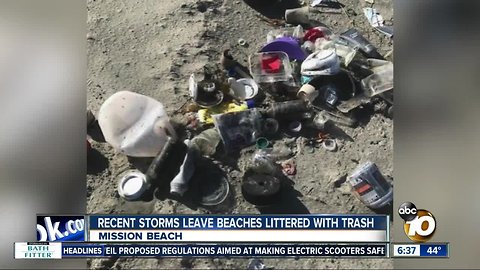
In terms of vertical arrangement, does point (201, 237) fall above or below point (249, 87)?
below

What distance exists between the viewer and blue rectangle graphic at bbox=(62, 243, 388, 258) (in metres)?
3.29

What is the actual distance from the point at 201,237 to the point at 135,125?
0.62 metres

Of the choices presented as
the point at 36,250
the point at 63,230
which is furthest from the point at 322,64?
the point at 36,250

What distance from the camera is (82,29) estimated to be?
335 centimetres

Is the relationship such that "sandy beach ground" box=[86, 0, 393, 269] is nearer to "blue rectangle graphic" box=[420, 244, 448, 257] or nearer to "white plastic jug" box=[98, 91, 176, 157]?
"white plastic jug" box=[98, 91, 176, 157]

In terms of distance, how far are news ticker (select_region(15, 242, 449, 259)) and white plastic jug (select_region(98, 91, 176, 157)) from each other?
450 millimetres

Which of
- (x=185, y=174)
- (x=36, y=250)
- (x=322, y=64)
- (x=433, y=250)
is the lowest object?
→ (x=36, y=250)

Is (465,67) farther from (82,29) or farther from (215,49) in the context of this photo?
(82,29)

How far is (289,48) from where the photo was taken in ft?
11.5

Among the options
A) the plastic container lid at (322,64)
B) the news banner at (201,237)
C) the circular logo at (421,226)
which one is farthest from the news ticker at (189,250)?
the plastic container lid at (322,64)

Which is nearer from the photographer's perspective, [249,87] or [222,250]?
[222,250]

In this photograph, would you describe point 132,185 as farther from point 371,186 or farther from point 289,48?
point 371,186

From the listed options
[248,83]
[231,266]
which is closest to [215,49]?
[248,83]

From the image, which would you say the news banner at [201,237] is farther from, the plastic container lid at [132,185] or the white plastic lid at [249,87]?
the white plastic lid at [249,87]
